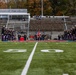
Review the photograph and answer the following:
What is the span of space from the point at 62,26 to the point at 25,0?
19.1m

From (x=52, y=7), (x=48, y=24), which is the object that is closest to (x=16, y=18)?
(x=48, y=24)

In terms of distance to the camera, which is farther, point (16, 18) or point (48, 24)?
point (16, 18)

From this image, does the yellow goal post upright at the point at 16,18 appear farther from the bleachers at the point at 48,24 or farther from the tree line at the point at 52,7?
the tree line at the point at 52,7

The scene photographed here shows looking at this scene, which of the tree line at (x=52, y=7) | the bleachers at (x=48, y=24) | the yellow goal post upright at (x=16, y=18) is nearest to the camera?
the yellow goal post upright at (x=16, y=18)

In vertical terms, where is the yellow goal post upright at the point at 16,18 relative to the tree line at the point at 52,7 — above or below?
below

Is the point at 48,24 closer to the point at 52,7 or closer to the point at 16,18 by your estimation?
the point at 16,18

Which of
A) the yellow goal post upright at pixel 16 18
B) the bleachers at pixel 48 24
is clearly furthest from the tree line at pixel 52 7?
the bleachers at pixel 48 24

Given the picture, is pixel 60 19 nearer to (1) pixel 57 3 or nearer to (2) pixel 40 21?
(2) pixel 40 21

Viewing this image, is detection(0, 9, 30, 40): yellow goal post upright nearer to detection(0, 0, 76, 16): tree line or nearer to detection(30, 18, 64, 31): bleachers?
detection(30, 18, 64, 31): bleachers

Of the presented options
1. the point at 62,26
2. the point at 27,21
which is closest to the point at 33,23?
the point at 27,21

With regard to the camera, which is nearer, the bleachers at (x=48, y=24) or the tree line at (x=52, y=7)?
the bleachers at (x=48, y=24)

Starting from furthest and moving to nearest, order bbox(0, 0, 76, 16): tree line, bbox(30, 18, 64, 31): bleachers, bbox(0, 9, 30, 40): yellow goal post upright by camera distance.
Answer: bbox(0, 0, 76, 16): tree line
bbox(30, 18, 64, 31): bleachers
bbox(0, 9, 30, 40): yellow goal post upright

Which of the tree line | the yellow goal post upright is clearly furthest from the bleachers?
the tree line

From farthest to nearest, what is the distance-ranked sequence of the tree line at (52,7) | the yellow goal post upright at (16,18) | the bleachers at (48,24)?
the tree line at (52,7) < the bleachers at (48,24) < the yellow goal post upright at (16,18)
